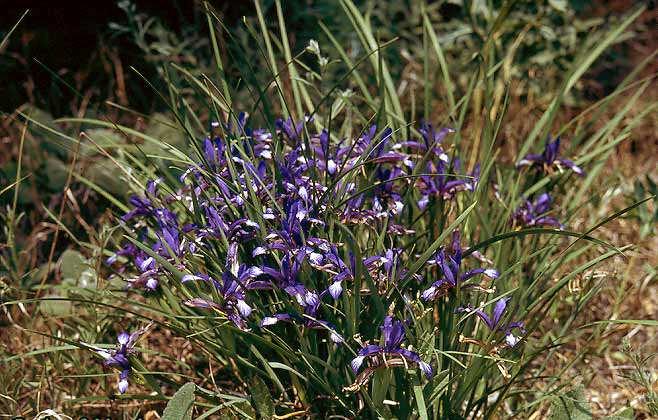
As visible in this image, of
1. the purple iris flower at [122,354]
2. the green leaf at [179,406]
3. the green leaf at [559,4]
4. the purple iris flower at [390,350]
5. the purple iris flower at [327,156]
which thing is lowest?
the green leaf at [179,406]

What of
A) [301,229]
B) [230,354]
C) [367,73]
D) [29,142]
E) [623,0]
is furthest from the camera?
[623,0]

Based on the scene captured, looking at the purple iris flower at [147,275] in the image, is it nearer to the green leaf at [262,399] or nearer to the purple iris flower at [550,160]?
the green leaf at [262,399]

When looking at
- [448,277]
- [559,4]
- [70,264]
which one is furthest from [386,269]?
[559,4]

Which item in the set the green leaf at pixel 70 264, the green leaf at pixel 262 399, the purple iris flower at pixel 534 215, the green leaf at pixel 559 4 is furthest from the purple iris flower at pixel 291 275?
the green leaf at pixel 559 4

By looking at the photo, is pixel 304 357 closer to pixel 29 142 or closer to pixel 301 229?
pixel 301 229

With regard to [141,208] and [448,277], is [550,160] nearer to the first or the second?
[448,277]

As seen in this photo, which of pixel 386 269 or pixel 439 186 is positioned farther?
pixel 439 186

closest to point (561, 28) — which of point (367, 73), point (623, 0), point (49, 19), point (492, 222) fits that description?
point (623, 0)
